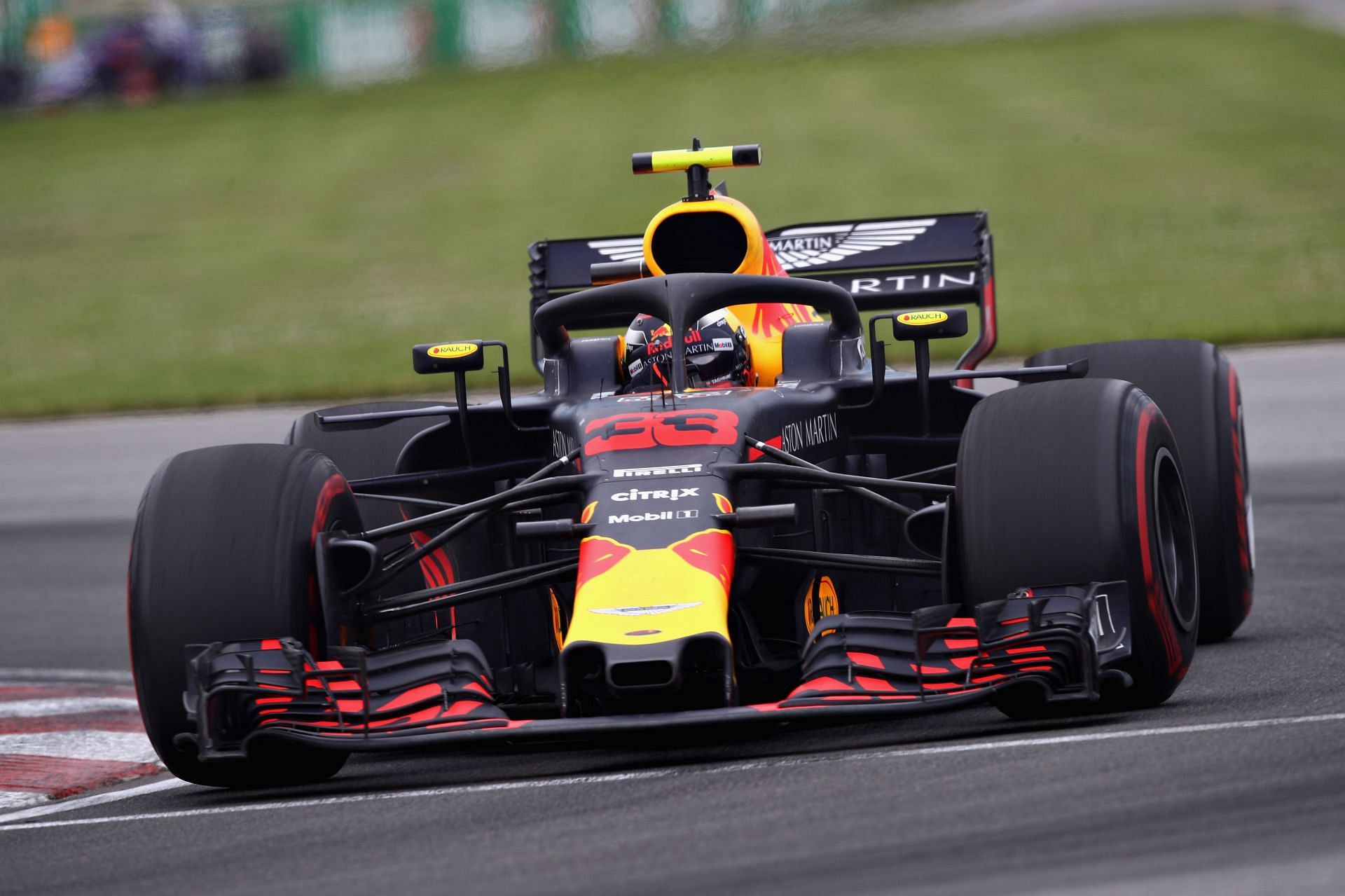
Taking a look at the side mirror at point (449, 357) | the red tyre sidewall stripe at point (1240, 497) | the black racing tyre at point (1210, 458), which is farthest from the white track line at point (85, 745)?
the red tyre sidewall stripe at point (1240, 497)

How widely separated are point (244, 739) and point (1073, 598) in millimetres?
2350

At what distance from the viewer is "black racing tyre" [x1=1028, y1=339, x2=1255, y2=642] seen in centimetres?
743

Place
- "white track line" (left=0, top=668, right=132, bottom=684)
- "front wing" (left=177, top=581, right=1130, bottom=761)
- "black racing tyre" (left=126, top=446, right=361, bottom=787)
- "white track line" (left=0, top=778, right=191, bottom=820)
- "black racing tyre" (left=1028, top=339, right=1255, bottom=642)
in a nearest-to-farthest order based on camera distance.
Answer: "front wing" (left=177, top=581, right=1130, bottom=761) < "black racing tyre" (left=126, top=446, right=361, bottom=787) < "white track line" (left=0, top=778, right=191, bottom=820) < "black racing tyre" (left=1028, top=339, right=1255, bottom=642) < "white track line" (left=0, top=668, right=132, bottom=684)

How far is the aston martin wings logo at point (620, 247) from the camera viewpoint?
31.4ft

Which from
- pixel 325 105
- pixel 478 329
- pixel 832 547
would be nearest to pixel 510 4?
pixel 325 105

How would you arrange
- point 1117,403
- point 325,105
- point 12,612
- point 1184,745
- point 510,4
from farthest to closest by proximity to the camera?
point 510,4, point 325,105, point 12,612, point 1117,403, point 1184,745

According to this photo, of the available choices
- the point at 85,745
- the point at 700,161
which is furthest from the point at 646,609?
the point at 700,161

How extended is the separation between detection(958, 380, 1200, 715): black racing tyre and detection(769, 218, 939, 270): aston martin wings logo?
11.8 ft

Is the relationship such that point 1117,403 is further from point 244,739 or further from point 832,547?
point 244,739

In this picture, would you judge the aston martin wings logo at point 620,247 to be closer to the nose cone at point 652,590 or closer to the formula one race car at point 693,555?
the formula one race car at point 693,555

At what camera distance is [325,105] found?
130 feet

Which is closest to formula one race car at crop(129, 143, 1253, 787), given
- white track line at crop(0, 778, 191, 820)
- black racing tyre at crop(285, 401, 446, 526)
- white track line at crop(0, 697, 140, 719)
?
white track line at crop(0, 778, 191, 820)

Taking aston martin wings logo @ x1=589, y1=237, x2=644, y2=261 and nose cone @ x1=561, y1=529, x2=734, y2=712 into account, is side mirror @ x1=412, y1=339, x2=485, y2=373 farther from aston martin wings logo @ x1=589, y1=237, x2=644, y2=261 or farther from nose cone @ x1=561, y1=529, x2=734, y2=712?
aston martin wings logo @ x1=589, y1=237, x2=644, y2=261

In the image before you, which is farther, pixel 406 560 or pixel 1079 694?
pixel 406 560
